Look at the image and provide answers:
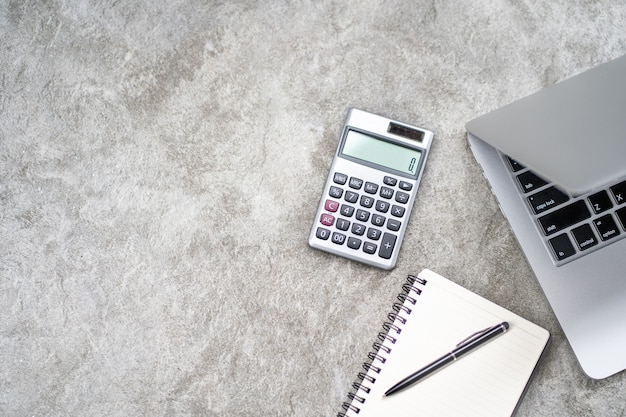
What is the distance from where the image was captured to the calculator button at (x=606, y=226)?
21.8 inches

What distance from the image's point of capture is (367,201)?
58 cm

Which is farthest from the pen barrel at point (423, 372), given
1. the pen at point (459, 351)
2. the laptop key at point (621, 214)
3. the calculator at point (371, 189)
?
the laptop key at point (621, 214)

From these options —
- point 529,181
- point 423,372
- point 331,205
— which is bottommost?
point 423,372

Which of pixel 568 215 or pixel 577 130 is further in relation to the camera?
pixel 568 215

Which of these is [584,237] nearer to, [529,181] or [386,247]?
[529,181]

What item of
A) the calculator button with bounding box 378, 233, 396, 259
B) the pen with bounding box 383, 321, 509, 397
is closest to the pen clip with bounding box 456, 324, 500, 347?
the pen with bounding box 383, 321, 509, 397

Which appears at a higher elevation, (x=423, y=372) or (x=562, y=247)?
(x=562, y=247)

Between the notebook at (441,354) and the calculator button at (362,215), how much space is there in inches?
2.9

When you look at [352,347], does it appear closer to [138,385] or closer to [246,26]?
[138,385]

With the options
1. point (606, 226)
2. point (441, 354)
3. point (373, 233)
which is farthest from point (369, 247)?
point (606, 226)

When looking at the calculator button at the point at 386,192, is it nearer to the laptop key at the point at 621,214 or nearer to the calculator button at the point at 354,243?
Result: the calculator button at the point at 354,243

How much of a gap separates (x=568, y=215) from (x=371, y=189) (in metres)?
0.19

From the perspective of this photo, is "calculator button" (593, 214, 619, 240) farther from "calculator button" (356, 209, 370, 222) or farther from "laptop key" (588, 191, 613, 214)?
"calculator button" (356, 209, 370, 222)

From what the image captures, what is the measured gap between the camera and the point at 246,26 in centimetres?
60
